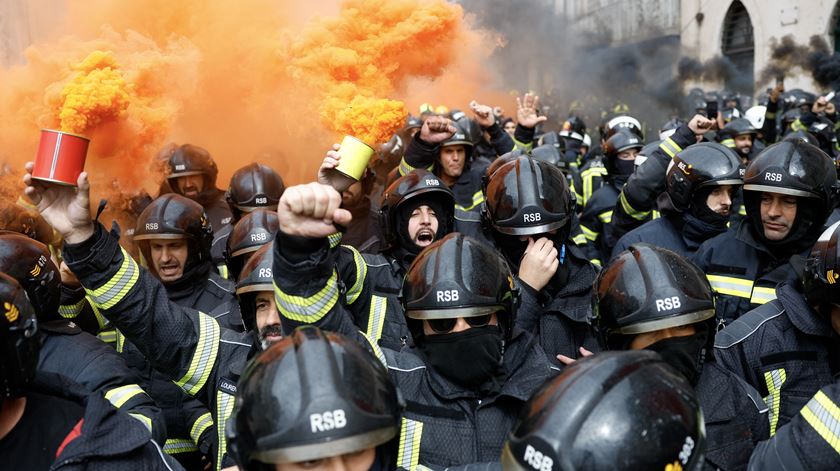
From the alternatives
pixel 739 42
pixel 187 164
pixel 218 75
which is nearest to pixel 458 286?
pixel 187 164

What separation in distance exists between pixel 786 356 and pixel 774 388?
0.51 feet

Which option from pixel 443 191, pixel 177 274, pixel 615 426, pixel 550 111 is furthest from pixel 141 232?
pixel 550 111

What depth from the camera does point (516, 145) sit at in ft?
25.9

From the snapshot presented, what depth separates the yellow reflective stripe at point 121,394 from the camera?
2.91 m

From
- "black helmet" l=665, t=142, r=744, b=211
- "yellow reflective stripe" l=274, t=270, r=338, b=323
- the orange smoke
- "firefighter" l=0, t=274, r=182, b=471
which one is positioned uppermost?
the orange smoke

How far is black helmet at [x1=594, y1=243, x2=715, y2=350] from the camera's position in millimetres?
2883

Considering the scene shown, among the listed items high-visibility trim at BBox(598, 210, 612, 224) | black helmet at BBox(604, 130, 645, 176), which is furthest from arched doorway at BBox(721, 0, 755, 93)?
high-visibility trim at BBox(598, 210, 612, 224)

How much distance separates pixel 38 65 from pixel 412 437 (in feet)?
15.9

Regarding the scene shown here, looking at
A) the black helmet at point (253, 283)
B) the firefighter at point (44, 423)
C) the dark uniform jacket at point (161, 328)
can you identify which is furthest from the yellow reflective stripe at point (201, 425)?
the firefighter at point (44, 423)

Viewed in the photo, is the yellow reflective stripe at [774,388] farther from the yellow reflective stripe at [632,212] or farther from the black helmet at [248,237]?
the yellow reflective stripe at [632,212]

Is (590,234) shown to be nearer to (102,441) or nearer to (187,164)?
(187,164)

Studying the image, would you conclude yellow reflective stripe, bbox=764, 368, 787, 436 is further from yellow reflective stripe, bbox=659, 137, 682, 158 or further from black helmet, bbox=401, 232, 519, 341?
yellow reflective stripe, bbox=659, 137, 682, 158

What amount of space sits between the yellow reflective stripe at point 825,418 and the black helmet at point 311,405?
4.14ft

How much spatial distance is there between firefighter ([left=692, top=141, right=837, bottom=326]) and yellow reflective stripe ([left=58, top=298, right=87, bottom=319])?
3.68 meters
